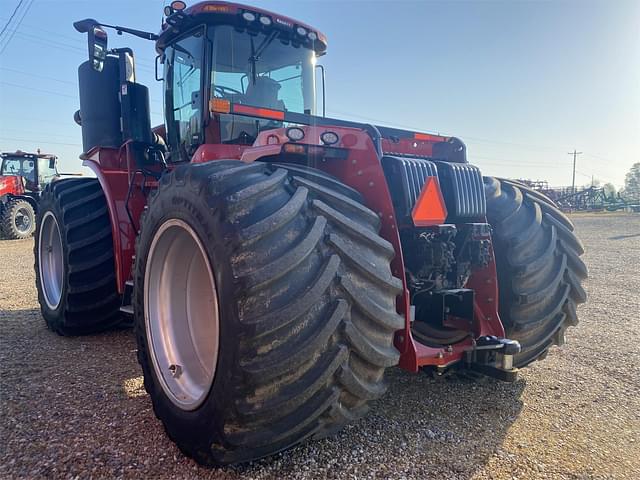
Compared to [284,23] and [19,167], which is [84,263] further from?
[19,167]

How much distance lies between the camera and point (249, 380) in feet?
6.33

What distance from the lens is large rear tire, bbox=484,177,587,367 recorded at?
3.10m

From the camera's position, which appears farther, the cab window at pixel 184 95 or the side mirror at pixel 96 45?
the side mirror at pixel 96 45

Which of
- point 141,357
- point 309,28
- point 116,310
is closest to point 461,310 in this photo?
point 141,357

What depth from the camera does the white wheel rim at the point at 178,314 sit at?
2699mm

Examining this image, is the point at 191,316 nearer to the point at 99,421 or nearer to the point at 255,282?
the point at 99,421

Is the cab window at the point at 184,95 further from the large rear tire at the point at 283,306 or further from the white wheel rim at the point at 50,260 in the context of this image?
the white wheel rim at the point at 50,260

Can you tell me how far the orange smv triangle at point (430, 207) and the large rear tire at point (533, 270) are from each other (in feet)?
2.13

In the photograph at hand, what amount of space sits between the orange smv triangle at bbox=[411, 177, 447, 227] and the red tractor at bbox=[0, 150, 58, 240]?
16.9 meters

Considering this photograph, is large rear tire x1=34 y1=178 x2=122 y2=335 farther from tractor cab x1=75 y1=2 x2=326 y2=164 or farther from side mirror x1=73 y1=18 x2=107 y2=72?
side mirror x1=73 y1=18 x2=107 y2=72

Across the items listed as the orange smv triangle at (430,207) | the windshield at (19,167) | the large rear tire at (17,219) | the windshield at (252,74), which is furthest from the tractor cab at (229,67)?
the windshield at (19,167)

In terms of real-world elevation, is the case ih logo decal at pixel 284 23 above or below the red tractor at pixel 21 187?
above

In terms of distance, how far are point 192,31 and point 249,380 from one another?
2853mm

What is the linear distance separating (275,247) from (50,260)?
4.36 metres
